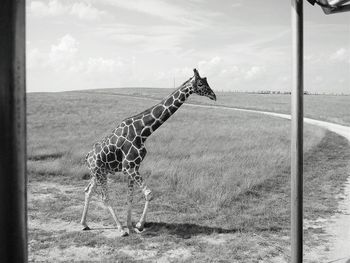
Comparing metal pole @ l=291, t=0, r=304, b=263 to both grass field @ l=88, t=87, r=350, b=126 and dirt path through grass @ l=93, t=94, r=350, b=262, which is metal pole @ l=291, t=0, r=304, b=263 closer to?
dirt path through grass @ l=93, t=94, r=350, b=262

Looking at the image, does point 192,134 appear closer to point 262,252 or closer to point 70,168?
point 70,168

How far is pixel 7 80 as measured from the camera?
0.50m

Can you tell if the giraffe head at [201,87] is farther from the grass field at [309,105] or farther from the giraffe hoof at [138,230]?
the grass field at [309,105]

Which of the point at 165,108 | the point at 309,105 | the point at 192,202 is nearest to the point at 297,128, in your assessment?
the point at 165,108

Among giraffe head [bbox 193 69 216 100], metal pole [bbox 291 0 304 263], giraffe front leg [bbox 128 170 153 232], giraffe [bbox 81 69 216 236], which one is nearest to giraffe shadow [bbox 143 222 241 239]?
giraffe front leg [bbox 128 170 153 232]

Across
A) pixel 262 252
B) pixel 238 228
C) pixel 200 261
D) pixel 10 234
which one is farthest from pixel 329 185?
pixel 10 234

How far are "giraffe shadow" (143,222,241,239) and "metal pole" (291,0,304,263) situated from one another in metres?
2.81

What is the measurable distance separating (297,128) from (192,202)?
4.65 metres

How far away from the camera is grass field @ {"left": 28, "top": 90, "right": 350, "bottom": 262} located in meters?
4.55

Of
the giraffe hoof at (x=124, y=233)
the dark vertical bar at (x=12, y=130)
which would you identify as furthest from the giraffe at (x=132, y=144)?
the dark vertical bar at (x=12, y=130)

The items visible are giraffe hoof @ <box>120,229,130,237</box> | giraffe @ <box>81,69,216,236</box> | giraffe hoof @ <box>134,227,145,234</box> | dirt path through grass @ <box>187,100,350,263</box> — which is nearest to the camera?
dirt path through grass @ <box>187,100,350,263</box>

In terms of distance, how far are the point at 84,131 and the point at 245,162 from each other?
965 cm

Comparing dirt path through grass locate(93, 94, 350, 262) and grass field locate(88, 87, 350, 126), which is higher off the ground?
grass field locate(88, 87, 350, 126)

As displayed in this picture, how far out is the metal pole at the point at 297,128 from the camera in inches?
80.1
